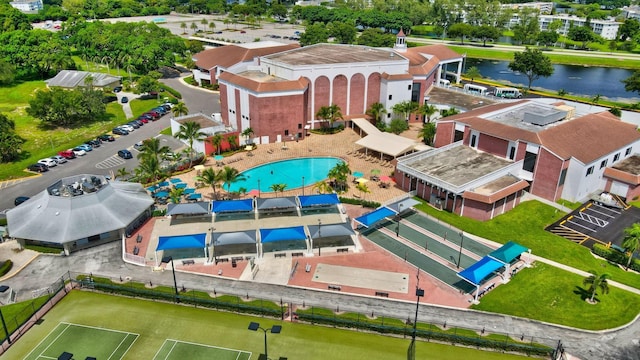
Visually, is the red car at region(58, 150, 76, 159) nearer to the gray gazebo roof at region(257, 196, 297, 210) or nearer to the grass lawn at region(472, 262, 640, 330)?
the gray gazebo roof at region(257, 196, 297, 210)

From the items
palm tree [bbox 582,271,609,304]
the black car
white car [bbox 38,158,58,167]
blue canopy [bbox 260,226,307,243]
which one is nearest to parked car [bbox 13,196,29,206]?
white car [bbox 38,158,58,167]

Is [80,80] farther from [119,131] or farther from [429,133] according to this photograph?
[429,133]

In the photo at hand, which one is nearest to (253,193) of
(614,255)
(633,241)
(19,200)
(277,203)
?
(277,203)

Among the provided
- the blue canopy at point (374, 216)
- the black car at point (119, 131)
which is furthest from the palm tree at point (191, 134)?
the blue canopy at point (374, 216)

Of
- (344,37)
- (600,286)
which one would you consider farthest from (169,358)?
(344,37)

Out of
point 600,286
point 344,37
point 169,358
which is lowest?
point 169,358

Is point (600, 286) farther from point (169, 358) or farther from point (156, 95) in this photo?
point (156, 95)

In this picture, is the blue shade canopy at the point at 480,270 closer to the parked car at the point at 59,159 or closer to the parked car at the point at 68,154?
the parked car at the point at 59,159
